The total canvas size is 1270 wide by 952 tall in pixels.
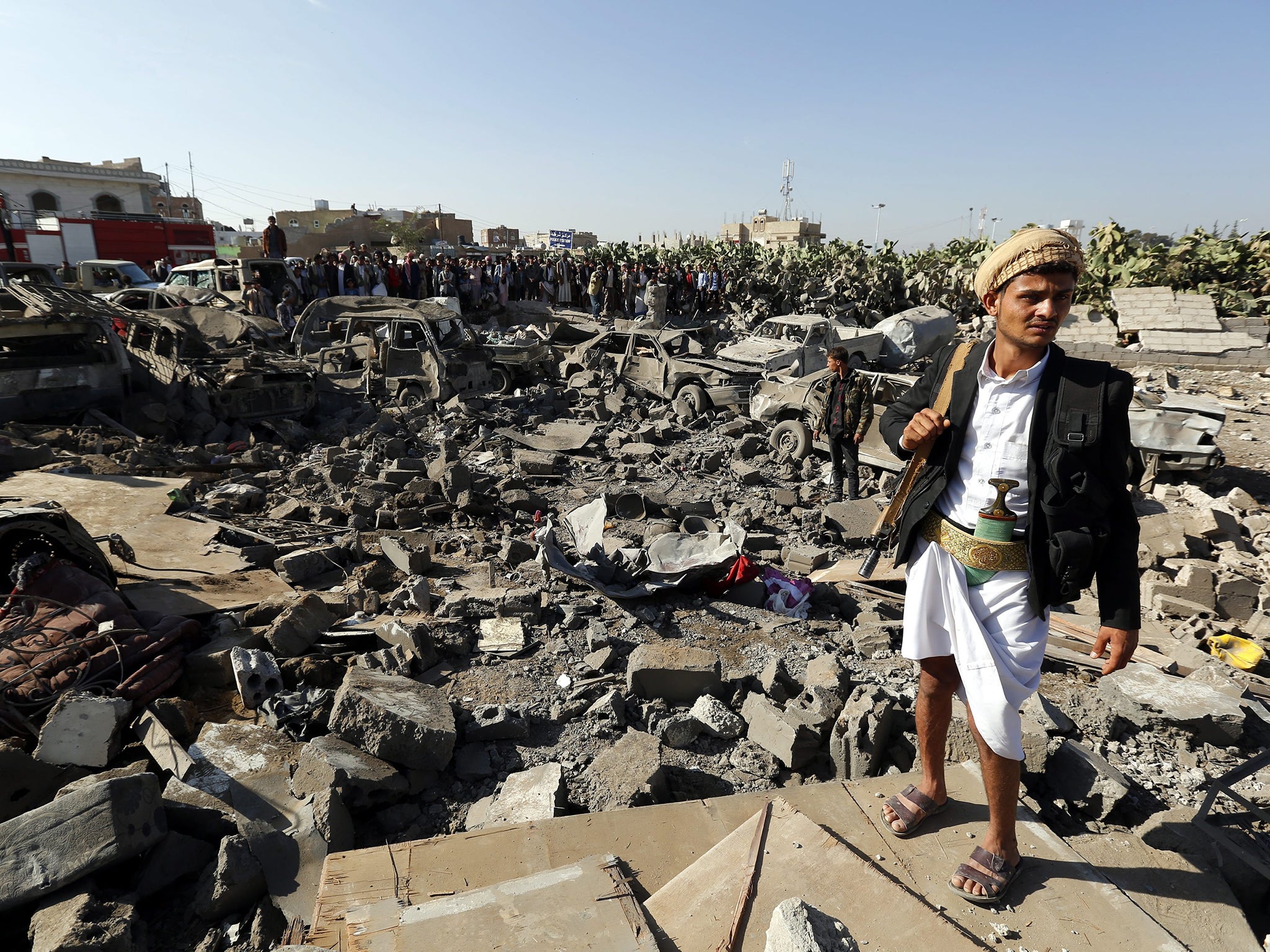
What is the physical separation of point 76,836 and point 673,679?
2564 millimetres

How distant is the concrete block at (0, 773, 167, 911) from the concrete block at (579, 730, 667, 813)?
168 centimetres

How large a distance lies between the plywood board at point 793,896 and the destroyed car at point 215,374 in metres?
10.2

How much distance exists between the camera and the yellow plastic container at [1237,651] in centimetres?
454

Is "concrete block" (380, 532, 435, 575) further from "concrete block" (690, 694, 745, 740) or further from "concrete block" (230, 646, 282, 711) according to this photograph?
"concrete block" (690, 694, 745, 740)

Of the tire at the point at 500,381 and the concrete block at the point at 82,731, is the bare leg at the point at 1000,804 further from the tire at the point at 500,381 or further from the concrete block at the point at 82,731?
the tire at the point at 500,381

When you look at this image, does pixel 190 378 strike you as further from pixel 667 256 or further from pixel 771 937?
pixel 667 256

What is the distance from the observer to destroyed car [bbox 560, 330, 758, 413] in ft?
36.4

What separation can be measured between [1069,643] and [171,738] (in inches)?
201

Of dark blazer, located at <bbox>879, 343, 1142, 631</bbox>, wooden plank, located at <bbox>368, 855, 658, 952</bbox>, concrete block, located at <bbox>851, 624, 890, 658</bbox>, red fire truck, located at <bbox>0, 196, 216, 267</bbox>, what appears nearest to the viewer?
wooden plank, located at <bbox>368, 855, 658, 952</bbox>

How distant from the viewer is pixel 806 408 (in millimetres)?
9109

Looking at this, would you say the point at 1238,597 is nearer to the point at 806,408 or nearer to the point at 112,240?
the point at 806,408

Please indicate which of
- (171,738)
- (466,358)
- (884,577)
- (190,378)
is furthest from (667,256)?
(171,738)

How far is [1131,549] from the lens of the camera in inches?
78.0

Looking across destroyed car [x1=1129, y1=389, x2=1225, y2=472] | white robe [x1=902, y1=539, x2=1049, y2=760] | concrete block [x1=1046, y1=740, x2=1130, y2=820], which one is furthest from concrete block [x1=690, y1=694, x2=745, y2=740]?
destroyed car [x1=1129, y1=389, x2=1225, y2=472]
